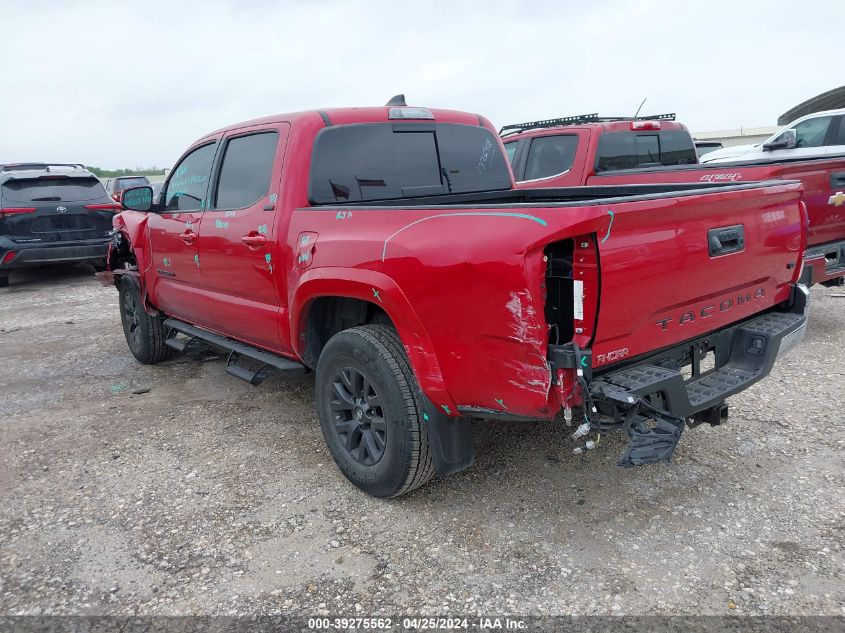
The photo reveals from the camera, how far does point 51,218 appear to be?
9930mm

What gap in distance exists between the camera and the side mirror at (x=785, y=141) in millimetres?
10738

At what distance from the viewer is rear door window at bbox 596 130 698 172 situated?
7.18 metres

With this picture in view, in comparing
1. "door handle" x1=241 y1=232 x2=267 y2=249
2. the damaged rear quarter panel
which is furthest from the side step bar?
the damaged rear quarter panel

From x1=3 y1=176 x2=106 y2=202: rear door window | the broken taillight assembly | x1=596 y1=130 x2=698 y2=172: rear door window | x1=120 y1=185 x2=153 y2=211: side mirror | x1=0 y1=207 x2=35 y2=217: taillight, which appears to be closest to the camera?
x1=120 y1=185 x2=153 y2=211: side mirror

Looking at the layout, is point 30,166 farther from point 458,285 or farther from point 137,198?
point 458,285

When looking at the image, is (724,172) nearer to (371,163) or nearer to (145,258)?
(371,163)

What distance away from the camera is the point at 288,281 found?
11.9ft

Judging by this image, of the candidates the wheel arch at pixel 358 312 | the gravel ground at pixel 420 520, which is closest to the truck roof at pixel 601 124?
the gravel ground at pixel 420 520

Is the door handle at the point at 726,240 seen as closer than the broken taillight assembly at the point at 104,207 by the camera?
Yes

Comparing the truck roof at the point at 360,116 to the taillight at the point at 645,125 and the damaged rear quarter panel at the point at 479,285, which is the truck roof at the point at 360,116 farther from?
the taillight at the point at 645,125

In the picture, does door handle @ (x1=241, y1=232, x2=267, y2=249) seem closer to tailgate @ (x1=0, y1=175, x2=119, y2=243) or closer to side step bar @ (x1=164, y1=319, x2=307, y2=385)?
side step bar @ (x1=164, y1=319, x2=307, y2=385)

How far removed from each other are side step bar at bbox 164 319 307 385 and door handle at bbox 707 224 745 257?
2.32m

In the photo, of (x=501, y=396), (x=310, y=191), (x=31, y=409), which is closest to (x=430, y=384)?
(x=501, y=396)

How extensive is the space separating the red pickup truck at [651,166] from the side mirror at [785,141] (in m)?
Answer: 3.61
